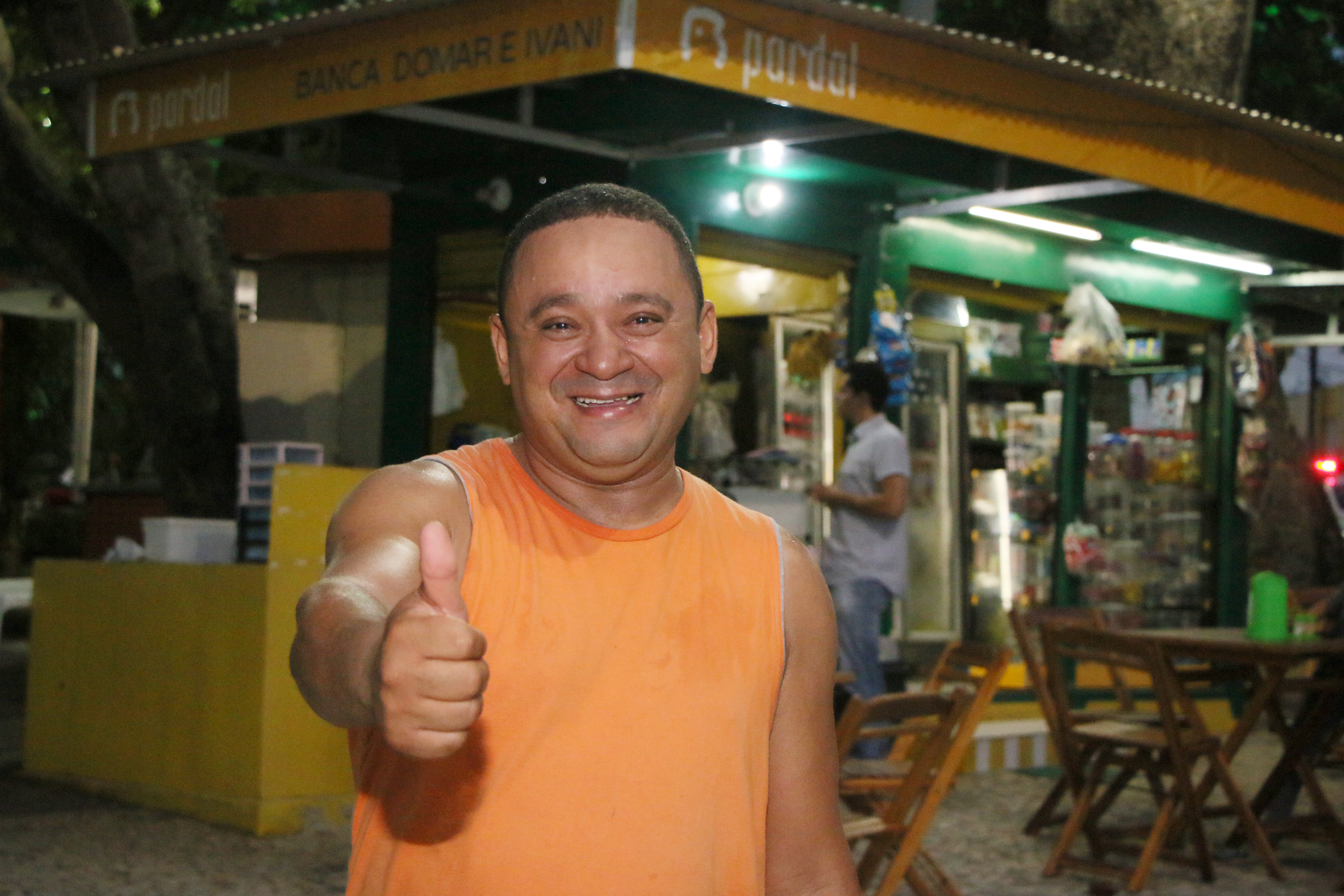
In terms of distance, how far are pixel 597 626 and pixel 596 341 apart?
1.18 feet

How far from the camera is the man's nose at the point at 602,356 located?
1.81 meters

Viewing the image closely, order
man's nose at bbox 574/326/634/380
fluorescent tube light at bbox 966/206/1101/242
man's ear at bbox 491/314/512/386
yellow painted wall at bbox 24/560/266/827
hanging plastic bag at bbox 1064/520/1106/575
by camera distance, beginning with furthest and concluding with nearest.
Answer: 1. hanging plastic bag at bbox 1064/520/1106/575
2. fluorescent tube light at bbox 966/206/1101/242
3. yellow painted wall at bbox 24/560/266/827
4. man's ear at bbox 491/314/512/386
5. man's nose at bbox 574/326/634/380

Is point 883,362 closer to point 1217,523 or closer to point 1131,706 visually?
point 1131,706

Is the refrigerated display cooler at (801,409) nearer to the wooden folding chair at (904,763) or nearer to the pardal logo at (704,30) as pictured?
the wooden folding chair at (904,763)

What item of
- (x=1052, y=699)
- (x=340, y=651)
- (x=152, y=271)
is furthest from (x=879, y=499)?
(x=340, y=651)

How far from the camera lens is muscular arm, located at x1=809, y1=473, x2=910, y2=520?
6.85m

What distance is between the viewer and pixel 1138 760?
6.09m

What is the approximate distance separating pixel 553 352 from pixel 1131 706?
624 centimetres

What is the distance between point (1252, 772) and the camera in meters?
8.54

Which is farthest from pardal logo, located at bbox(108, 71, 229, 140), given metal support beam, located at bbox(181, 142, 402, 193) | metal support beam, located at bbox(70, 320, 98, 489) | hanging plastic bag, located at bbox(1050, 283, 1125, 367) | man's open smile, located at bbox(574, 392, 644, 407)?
metal support beam, located at bbox(70, 320, 98, 489)

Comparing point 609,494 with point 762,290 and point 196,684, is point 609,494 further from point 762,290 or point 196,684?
point 762,290

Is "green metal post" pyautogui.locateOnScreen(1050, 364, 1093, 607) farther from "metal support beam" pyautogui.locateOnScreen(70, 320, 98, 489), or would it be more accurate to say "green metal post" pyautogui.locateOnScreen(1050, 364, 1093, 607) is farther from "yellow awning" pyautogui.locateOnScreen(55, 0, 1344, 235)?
"metal support beam" pyautogui.locateOnScreen(70, 320, 98, 489)

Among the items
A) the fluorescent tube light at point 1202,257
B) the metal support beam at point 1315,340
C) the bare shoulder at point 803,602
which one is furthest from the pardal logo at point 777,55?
the metal support beam at point 1315,340

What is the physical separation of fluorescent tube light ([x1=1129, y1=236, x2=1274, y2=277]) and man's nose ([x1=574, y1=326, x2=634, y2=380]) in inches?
338
